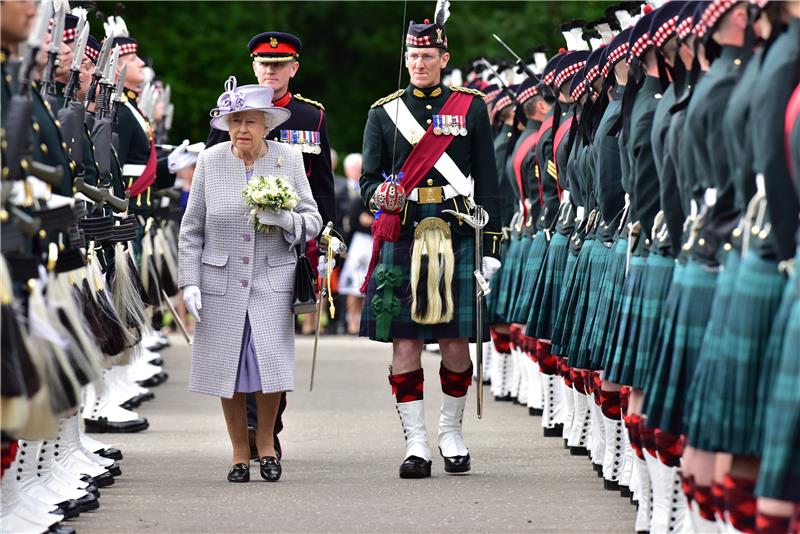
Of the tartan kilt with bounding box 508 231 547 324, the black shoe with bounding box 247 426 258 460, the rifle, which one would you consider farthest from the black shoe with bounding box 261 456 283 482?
the rifle

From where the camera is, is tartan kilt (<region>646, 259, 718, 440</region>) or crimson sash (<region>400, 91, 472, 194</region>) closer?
tartan kilt (<region>646, 259, 718, 440</region>)

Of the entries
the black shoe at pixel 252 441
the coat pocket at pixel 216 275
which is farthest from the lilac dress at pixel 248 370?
the black shoe at pixel 252 441

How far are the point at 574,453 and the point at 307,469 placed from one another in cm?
161

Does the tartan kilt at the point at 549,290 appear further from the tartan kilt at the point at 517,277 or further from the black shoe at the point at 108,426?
the black shoe at the point at 108,426

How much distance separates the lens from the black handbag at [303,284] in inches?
395

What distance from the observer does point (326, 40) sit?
3672cm

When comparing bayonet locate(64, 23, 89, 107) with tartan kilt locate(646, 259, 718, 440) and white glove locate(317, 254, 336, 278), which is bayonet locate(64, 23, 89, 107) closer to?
white glove locate(317, 254, 336, 278)

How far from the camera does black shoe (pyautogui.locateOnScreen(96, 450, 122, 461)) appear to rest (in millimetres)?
10705

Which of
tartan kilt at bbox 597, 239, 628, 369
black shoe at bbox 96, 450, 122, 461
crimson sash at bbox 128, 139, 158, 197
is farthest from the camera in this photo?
crimson sash at bbox 128, 139, 158, 197

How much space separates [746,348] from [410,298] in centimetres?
402

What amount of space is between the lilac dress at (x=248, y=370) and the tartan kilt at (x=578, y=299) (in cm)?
158

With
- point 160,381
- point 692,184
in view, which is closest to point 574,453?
point 692,184

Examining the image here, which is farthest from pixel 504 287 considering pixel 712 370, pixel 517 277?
pixel 712 370

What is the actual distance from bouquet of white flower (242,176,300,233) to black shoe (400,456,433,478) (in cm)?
139
